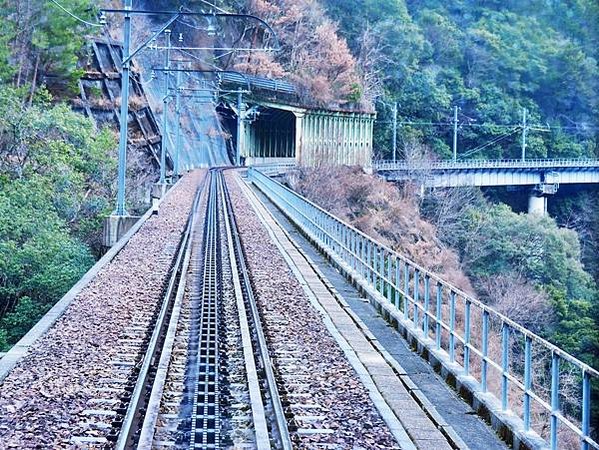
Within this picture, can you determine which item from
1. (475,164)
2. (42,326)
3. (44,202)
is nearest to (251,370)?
(42,326)

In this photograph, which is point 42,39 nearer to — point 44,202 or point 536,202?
point 44,202

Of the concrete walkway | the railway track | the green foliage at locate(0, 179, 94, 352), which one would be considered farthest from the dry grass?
the railway track

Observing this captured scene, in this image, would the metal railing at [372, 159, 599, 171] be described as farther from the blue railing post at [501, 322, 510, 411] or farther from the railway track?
the blue railing post at [501, 322, 510, 411]

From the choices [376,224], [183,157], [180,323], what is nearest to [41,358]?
[180,323]

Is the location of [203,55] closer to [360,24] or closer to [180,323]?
[360,24]

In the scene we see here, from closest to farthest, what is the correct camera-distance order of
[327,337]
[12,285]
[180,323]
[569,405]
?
[327,337]
[180,323]
[12,285]
[569,405]

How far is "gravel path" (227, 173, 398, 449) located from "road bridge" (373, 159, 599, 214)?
185 ft

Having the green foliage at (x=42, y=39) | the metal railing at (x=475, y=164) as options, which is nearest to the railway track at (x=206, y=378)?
the green foliage at (x=42, y=39)

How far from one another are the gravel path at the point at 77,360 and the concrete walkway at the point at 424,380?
3.48 meters

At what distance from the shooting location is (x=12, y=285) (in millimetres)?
22547

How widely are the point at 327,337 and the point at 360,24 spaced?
85290 millimetres

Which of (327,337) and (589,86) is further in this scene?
(589,86)

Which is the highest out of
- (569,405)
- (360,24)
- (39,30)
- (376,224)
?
(360,24)

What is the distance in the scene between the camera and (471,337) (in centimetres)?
2614
